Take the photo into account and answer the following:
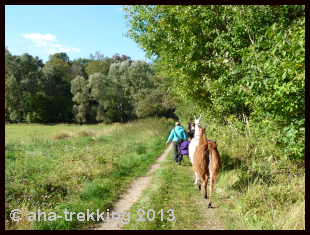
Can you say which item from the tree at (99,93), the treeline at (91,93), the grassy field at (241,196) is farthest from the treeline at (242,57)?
the tree at (99,93)

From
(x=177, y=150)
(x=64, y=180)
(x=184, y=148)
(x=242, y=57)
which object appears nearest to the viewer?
(x=242, y=57)

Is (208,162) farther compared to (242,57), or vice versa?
(242,57)

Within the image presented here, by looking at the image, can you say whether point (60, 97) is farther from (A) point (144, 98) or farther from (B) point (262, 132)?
(B) point (262, 132)

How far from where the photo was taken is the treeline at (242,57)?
3985mm

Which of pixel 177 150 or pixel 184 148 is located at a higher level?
→ pixel 184 148

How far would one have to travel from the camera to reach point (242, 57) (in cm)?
552

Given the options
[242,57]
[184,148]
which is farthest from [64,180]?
[242,57]

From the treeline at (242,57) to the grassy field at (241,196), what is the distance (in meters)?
0.80

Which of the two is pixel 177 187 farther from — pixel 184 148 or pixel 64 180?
pixel 64 180

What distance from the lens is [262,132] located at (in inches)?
235

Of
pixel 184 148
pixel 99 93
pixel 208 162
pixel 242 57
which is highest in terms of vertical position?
pixel 99 93

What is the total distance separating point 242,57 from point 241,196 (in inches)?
152

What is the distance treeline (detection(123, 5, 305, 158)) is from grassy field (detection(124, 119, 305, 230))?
802mm
